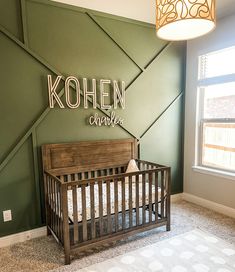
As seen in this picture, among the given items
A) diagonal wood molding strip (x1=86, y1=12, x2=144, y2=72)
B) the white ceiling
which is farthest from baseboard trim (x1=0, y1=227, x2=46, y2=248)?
the white ceiling

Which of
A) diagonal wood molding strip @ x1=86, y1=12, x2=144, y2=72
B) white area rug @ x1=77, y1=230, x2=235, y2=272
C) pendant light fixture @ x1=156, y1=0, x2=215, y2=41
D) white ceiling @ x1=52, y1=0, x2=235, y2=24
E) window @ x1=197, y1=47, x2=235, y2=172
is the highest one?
white ceiling @ x1=52, y1=0, x2=235, y2=24

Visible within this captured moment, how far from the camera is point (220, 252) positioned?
210 cm

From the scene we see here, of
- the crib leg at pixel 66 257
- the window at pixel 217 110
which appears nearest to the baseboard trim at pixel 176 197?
the window at pixel 217 110

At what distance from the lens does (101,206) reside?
2.09m

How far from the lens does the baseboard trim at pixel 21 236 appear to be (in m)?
2.29

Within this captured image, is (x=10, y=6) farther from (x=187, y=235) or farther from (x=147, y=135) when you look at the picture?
(x=187, y=235)

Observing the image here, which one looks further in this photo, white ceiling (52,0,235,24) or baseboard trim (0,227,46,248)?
white ceiling (52,0,235,24)

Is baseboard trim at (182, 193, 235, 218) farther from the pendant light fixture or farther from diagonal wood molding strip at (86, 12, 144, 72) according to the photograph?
the pendant light fixture

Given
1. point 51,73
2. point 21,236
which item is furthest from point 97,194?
point 51,73

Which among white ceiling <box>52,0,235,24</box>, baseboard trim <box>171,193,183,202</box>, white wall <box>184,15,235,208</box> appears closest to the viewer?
white ceiling <box>52,0,235,24</box>

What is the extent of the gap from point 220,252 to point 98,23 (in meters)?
2.83

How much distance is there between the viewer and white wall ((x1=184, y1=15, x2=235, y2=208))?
9.27 ft

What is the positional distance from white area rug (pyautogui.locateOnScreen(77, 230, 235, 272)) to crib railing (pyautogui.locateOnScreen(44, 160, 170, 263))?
23 cm

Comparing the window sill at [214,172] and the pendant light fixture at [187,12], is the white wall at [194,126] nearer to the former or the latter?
the window sill at [214,172]
